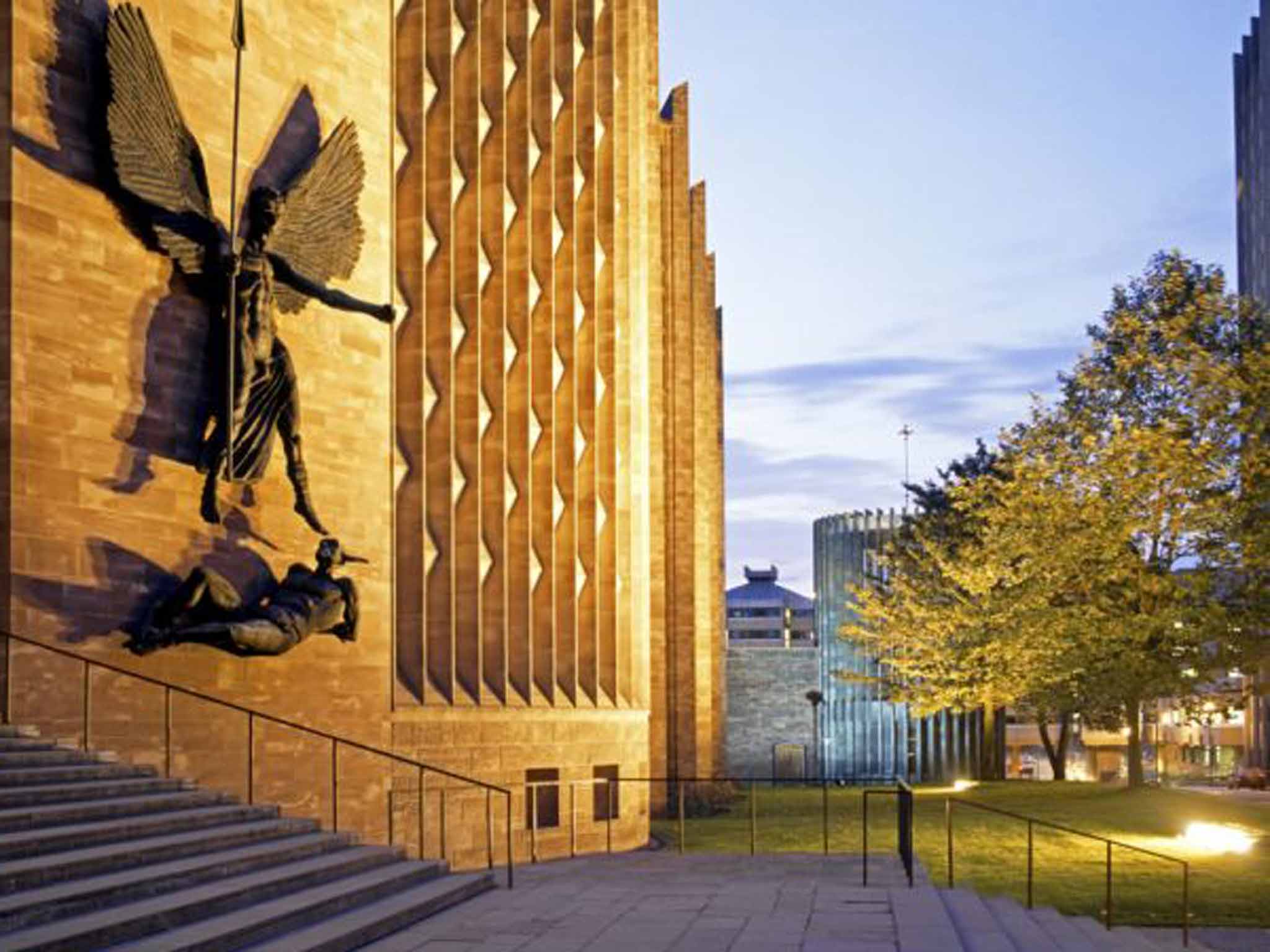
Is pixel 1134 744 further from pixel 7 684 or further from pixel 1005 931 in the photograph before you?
pixel 7 684

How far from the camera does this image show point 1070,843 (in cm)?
2845

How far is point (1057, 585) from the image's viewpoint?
33.8 meters

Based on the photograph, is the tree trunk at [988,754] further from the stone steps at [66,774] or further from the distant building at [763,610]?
the distant building at [763,610]

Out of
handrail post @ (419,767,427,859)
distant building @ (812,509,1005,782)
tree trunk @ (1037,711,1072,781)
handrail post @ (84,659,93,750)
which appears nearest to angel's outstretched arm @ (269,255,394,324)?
handrail post @ (84,659,93,750)

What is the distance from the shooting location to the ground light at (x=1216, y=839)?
2609 centimetres

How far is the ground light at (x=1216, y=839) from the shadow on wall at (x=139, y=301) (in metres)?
16.1

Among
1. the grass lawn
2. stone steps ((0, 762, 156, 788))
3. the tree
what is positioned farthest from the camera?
the tree

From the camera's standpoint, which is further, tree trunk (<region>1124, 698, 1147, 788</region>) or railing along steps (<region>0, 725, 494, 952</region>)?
tree trunk (<region>1124, 698, 1147, 788</region>)

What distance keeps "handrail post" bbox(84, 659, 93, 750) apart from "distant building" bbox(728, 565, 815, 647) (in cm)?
10789

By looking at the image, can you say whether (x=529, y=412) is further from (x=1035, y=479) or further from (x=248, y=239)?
(x=1035, y=479)

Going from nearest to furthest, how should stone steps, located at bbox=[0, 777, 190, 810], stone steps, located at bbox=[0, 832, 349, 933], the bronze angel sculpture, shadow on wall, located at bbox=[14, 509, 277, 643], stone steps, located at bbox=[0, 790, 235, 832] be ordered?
1. stone steps, located at bbox=[0, 832, 349, 933]
2. stone steps, located at bbox=[0, 790, 235, 832]
3. stone steps, located at bbox=[0, 777, 190, 810]
4. shadow on wall, located at bbox=[14, 509, 277, 643]
5. the bronze angel sculpture

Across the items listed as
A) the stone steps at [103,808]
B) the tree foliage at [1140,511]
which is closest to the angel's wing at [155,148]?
the stone steps at [103,808]

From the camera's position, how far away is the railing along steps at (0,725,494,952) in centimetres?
1156

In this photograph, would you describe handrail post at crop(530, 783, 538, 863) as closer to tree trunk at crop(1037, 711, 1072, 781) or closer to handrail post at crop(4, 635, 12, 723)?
handrail post at crop(4, 635, 12, 723)
